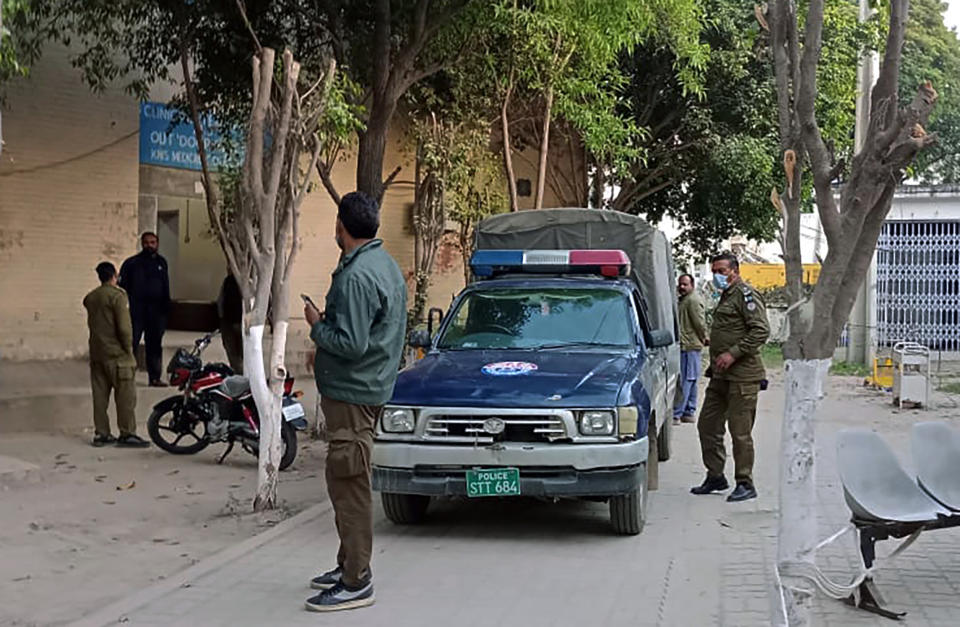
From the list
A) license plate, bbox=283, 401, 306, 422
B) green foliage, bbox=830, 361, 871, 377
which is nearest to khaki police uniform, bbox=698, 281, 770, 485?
license plate, bbox=283, 401, 306, 422

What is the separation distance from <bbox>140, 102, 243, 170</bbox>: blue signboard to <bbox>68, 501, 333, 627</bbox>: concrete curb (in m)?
7.61

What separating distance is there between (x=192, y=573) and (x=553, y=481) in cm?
234

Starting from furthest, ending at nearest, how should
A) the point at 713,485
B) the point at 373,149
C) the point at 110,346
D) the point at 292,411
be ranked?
the point at 373,149 → the point at 110,346 → the point at 292,411 → the point at 713,485

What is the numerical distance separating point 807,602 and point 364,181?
27.8 ft

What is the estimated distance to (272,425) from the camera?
8.35 m

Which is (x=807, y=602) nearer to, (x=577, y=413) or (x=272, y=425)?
(x=577, y=413)

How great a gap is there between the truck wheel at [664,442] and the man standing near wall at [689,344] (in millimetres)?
3046

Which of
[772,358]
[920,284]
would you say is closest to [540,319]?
[920,284]

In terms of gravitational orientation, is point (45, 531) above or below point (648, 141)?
below

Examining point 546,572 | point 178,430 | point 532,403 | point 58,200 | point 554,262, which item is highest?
point 58,200

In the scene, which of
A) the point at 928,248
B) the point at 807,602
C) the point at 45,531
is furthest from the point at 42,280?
the point at 928,248

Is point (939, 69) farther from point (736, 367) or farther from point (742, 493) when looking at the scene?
point (742, 493)

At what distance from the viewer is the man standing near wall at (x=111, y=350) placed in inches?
449

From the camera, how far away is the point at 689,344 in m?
14.7
